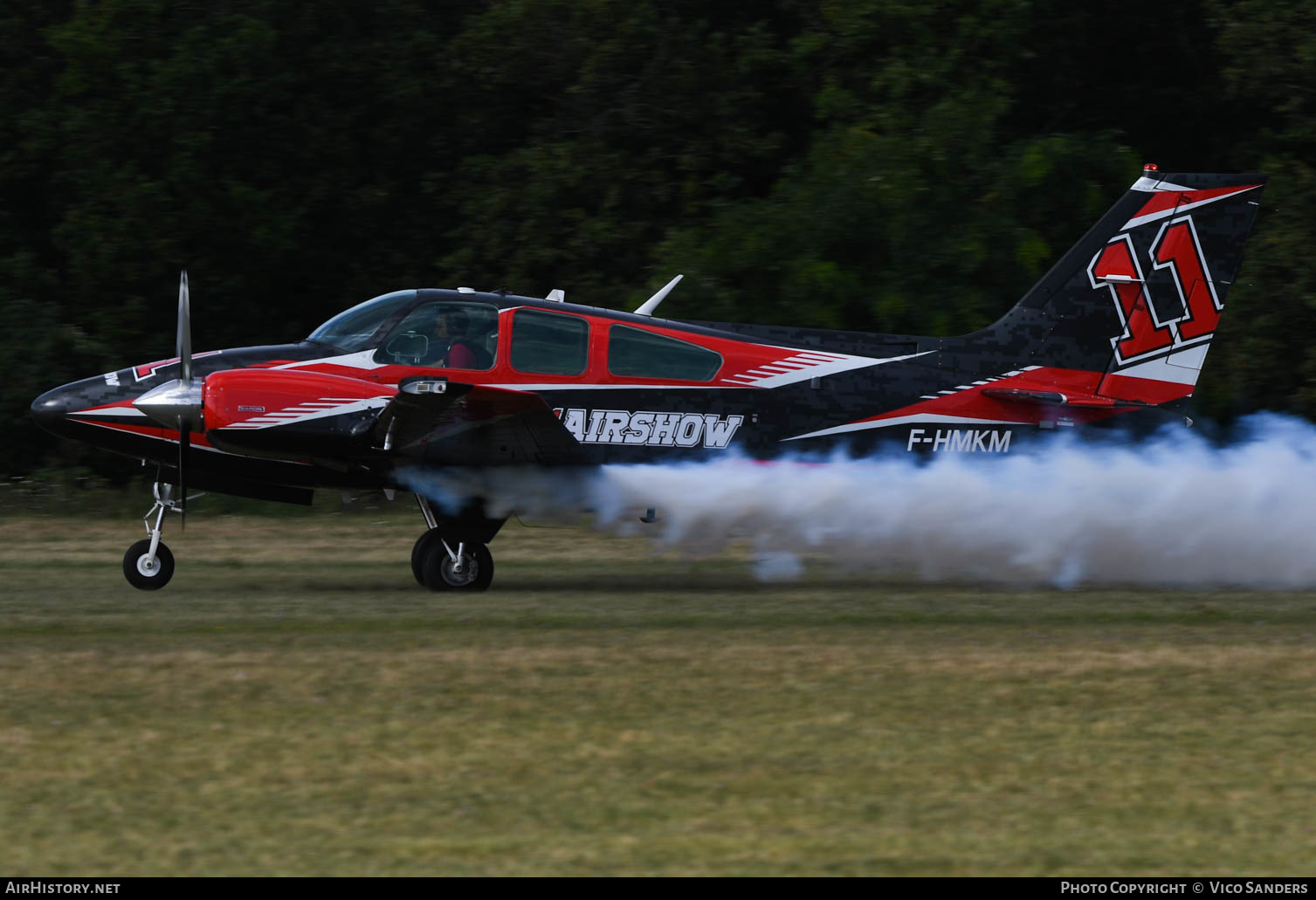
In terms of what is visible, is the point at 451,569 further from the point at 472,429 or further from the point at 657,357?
the point at 657,357

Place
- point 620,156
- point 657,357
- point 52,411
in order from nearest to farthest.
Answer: point 52,411 → point 657,357 → point 620,156

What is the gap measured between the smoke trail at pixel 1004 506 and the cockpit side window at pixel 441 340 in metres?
0.93

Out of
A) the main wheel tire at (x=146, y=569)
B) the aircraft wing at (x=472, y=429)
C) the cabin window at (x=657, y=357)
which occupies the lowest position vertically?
the main wheel tire at (x=146, y=569)

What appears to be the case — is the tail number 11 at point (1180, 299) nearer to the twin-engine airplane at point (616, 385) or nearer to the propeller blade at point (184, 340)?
the twin-engine airplane at point (616, 385)

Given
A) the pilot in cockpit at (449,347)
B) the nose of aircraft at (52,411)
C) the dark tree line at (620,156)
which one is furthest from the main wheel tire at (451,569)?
the dark tree line at (620,156)

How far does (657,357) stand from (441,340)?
5.70ft

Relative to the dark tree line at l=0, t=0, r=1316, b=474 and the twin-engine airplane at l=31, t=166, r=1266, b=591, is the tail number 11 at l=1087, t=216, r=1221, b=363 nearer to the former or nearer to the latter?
the twin-engine airplane at l=31, t=166, r=1266, b=591

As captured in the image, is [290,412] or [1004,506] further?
[1004,506]

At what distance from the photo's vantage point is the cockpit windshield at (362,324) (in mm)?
11828

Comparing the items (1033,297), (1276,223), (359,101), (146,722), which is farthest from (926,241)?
(146,722)

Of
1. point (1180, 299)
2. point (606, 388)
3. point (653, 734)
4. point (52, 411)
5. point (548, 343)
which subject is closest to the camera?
point (653, 734)

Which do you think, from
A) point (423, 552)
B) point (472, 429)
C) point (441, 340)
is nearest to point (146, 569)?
point (423, 552)

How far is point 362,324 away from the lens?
11.9 m

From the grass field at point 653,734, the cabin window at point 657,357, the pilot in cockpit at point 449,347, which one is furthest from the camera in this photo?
the cabin window at point 657,357
